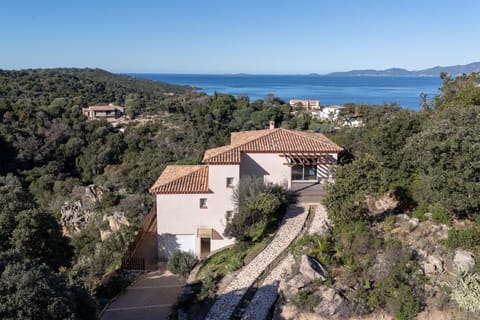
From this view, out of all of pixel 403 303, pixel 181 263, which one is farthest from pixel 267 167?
pixel 403 303

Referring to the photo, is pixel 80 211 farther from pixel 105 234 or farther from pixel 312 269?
pixel 312 269

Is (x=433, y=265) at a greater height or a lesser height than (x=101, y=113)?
lesser

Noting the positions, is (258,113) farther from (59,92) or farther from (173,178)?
(59,92)

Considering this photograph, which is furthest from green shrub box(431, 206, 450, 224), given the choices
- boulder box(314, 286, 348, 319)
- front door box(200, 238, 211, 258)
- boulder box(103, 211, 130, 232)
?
boulder box(103, 211, 130, 232)

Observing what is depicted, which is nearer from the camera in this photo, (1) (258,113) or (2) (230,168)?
(2) (230,168)

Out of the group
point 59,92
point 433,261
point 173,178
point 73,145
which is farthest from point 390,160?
point 59,92

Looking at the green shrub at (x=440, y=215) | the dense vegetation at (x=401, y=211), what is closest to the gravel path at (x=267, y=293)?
the dense vegetation at (x=401, y=211)
